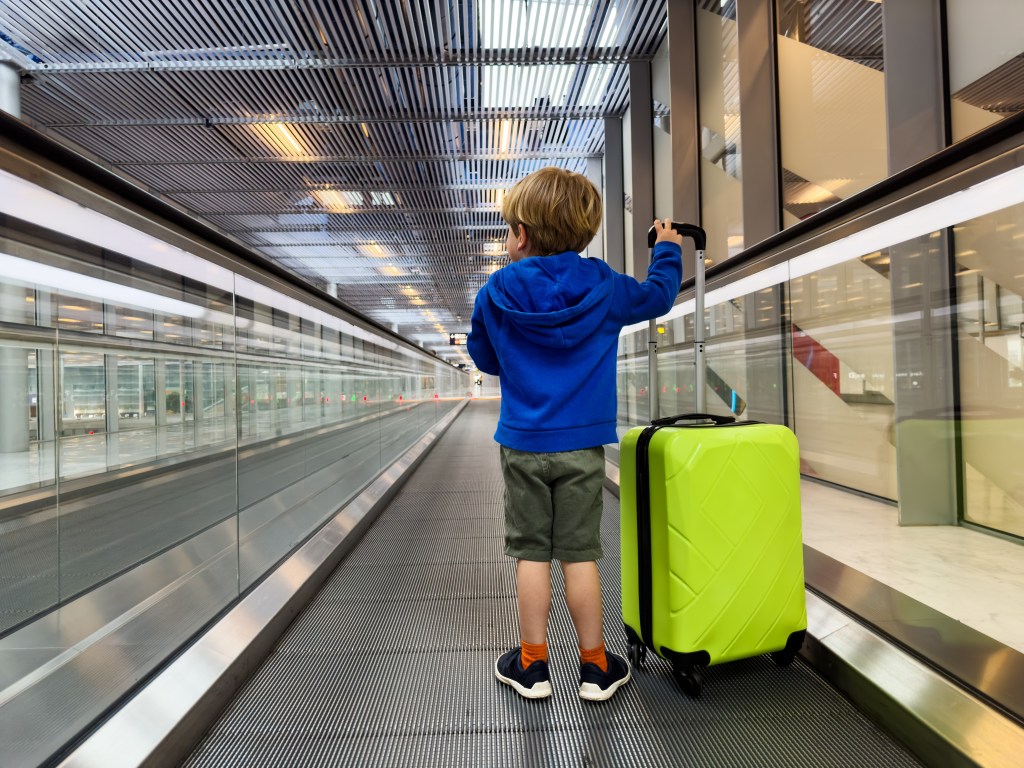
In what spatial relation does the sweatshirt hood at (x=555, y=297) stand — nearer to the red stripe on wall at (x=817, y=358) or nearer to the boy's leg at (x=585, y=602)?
the boy's leg at (x=585, y=602)

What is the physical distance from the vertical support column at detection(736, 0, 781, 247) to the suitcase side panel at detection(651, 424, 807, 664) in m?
4.35

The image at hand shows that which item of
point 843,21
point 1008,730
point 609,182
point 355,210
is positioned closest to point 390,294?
point 355,210

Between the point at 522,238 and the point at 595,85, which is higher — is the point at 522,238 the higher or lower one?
the lower one

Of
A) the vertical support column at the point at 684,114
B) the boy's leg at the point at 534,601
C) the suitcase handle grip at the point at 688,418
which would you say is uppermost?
the vertical support column at the point at 684,114

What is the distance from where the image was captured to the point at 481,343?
1.76 meters

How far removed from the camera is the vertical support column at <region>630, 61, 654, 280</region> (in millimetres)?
7746

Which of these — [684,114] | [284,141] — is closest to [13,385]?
[684,114]

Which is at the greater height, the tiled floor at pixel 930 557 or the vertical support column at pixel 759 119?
the vertical support column at pixel 759 119

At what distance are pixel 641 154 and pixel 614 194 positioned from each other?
6.34 ft

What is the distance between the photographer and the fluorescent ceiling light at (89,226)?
3.87ft

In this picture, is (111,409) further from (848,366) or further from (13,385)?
(848,366)

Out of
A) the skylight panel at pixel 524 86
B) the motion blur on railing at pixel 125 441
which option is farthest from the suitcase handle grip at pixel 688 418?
the skylight panel at pixel 524 86

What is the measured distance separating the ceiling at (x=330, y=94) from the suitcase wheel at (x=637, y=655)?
6602 millimetres

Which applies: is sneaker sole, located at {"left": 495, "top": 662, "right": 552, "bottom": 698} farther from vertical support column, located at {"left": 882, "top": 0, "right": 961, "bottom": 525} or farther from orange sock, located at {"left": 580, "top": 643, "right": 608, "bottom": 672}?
vertical support column, located at {"left": 882, "top": 0, "right": 961, "bottom": 525}
